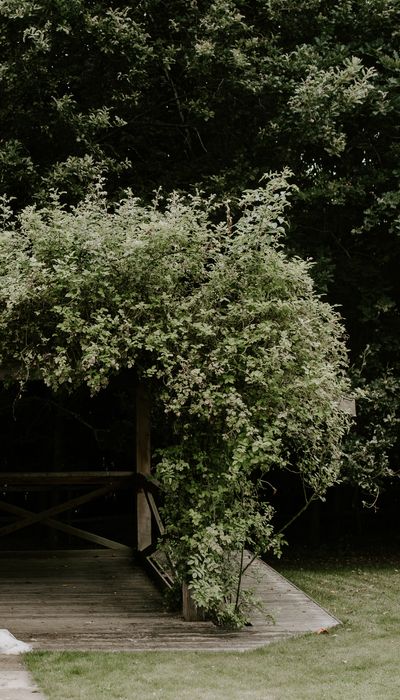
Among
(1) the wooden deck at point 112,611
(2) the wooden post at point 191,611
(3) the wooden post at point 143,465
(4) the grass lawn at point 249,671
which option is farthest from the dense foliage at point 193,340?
(3) the wooden post at point 143,465

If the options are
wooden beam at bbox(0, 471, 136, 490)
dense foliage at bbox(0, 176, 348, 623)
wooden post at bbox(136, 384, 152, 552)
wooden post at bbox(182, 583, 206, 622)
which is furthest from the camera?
wooden beam at bbox(0, 471, 136, 490)

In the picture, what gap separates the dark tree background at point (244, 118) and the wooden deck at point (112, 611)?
11.2 feet

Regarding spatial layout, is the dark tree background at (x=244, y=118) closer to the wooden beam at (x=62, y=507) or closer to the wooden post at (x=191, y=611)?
the wooden beam at (x=62, y=507)

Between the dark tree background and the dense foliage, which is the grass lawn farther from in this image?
the dark tree background

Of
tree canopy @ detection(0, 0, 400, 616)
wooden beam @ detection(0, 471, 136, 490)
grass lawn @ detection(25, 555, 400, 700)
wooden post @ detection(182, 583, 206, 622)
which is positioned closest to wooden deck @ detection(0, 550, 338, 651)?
wooden post @ detection(182, 583, 206, 622)

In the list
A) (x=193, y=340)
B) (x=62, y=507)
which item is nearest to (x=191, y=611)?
(x=193, y=340)

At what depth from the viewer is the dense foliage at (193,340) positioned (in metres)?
7.18

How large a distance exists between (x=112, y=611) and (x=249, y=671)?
2479 mm

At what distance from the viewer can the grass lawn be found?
18.3ft

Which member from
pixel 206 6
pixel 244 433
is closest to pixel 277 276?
pixel 244 433

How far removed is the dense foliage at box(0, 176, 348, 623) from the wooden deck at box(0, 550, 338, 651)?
1.28ft

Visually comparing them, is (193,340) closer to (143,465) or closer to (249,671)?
(249,671)

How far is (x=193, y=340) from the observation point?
7320mm

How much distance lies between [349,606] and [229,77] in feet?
22.8
